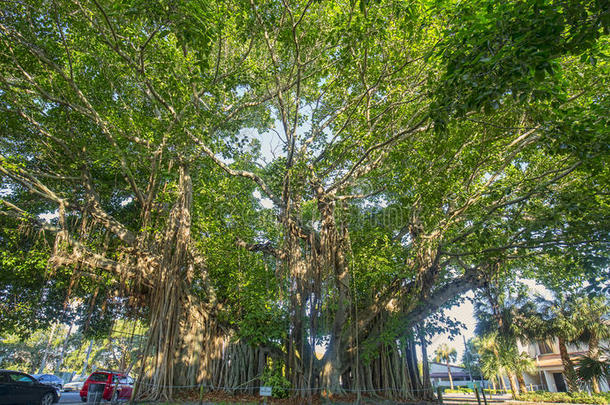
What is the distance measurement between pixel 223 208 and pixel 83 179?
315 centimetres

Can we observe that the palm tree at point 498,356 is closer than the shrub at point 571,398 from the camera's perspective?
No

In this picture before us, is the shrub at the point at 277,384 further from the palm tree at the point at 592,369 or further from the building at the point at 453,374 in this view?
the building at the point at 453,374

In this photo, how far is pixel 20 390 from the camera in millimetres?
6844

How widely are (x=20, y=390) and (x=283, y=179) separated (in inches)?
283

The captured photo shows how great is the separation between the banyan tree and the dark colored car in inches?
106

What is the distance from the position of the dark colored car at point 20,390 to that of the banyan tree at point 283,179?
8.82 feet

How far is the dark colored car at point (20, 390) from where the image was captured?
6.56 metres

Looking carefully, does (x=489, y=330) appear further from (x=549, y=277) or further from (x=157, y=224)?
(x=157, y=224)

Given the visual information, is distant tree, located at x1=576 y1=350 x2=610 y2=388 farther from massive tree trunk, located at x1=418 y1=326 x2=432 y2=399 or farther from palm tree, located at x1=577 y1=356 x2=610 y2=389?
massive tree trunk, located at x1=418 y1=326 x2=432 y2=399

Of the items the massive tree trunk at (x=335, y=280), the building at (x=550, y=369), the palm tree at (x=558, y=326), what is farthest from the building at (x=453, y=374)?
the massive tree trunk at (x=335, y=280)

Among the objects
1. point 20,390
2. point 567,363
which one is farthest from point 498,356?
point 20,390

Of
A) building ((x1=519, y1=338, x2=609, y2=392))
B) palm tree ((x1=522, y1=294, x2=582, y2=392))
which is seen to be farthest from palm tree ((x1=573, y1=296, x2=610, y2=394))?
building ((x1=519, y1=338, x2=609, y2=392))

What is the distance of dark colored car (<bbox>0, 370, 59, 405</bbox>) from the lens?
6.56m

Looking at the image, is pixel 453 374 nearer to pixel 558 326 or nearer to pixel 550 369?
pixel 550 369
